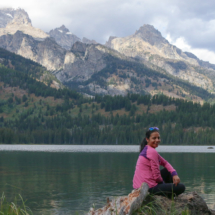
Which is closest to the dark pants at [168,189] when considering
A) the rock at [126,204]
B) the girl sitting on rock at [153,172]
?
the girl sitting on rock at [153,172]

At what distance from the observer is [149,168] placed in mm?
18328

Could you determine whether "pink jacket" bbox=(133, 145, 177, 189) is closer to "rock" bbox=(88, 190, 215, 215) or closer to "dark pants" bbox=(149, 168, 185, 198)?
"dark pants" bbox=(149, 168, 185, 198)

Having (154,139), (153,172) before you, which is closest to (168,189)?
(153,172)

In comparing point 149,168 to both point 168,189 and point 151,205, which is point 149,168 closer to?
point 168,189

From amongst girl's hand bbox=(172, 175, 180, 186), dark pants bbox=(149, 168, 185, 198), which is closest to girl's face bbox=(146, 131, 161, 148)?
girl's hand bbox=(172, 175, 180, 186)

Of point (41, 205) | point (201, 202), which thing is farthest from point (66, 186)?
point (201, 202)

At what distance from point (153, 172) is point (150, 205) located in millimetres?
1696

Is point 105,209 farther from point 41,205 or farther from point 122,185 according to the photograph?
point 122,185

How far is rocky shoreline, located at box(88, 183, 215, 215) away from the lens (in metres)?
16.0

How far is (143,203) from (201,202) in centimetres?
413

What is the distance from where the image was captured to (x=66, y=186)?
46281mm

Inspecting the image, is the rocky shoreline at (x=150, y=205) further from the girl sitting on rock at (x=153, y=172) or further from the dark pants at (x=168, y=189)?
the girl sitting on rock at (x=153, y=172)

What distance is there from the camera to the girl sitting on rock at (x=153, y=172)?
1803 centimetres

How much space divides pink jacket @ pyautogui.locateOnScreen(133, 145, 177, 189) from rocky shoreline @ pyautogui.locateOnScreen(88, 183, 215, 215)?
85cm
